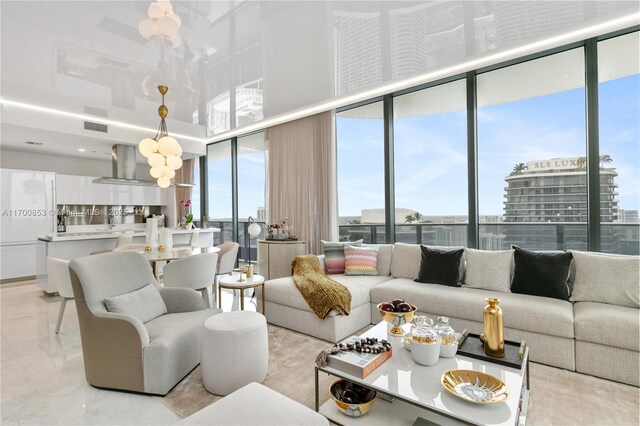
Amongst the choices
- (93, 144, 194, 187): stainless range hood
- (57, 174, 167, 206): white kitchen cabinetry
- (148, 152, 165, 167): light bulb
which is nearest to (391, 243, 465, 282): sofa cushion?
(148, 152, 165, 167): light bulb

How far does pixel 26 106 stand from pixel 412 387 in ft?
20.2

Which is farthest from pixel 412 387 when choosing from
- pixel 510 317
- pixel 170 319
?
pixel 170 319

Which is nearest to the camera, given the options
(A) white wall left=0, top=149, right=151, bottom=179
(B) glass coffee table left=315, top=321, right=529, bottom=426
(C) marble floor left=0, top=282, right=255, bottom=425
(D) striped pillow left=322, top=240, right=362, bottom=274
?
(B) glass coffee table left=315, top=321, right=529, bottom=426

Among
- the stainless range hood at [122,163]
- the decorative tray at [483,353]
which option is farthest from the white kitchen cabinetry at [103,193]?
the decorative tray at [483,353]

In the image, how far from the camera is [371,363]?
1.73m

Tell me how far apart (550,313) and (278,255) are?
3.42 m

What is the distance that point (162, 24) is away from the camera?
8.04 feet

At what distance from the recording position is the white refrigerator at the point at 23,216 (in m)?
5.45

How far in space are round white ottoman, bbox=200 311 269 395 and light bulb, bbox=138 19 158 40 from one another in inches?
93.7

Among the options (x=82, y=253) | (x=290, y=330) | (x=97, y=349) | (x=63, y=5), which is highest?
(x=63, y=5)

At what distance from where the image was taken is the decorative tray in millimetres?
1746

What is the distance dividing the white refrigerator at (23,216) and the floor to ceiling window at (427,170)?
6.53 metres

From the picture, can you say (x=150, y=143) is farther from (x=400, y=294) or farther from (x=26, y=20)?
(x=400, y=294)

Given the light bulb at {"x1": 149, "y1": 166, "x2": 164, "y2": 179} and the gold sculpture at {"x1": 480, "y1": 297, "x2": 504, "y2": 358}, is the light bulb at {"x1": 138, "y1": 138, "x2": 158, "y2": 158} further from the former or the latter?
the gold sculpture at {"x1": 480, "y1": 297, "x2": 504, "y2": 358}
